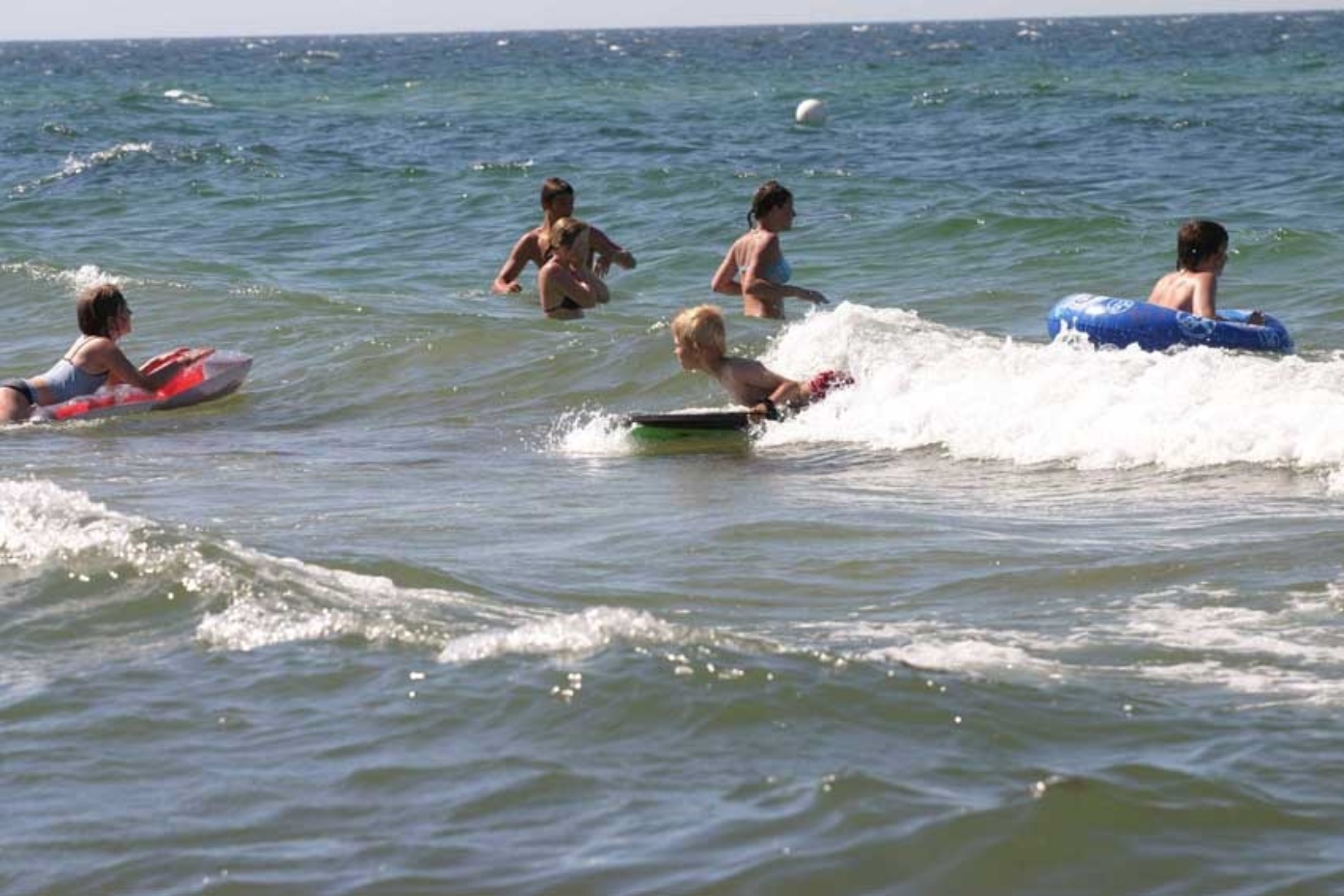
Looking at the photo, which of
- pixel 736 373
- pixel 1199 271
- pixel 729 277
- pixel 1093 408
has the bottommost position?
pixel 1093 408

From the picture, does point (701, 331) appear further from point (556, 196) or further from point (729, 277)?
point (556, 196)

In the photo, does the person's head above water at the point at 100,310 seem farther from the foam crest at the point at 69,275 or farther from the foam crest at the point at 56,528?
the foam crest at the point at 69,275

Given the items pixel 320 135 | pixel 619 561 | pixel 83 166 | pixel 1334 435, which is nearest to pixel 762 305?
pixel 1334 435

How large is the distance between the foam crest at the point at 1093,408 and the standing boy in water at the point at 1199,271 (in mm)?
406

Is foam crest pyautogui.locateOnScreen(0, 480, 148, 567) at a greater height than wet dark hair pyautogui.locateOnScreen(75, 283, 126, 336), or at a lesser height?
lesser

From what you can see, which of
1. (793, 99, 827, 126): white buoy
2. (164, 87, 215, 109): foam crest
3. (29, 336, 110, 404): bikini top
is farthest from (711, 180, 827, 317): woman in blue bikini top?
(164, 87, 215, 109): foam crest

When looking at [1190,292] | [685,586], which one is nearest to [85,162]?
[1190,292]

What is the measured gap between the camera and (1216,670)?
5.86 m

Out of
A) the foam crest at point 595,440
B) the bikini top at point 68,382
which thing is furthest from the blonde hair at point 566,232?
the bikini top at point 68,382

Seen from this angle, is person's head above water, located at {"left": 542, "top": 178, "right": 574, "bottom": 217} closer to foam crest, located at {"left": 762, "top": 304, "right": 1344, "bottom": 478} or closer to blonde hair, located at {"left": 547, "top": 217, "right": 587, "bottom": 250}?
blonde hair, located at {"left": 547, "top": 217, "right": 587, "bottom": 250}

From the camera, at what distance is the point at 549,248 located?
51.1 feet

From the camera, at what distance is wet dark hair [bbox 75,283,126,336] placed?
1216 centimetres

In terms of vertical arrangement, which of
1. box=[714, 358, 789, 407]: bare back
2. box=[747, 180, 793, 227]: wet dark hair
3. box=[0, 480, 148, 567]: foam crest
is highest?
box=[747, 180, 793, 227]: wet dark hair

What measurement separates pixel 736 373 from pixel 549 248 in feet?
16.7
